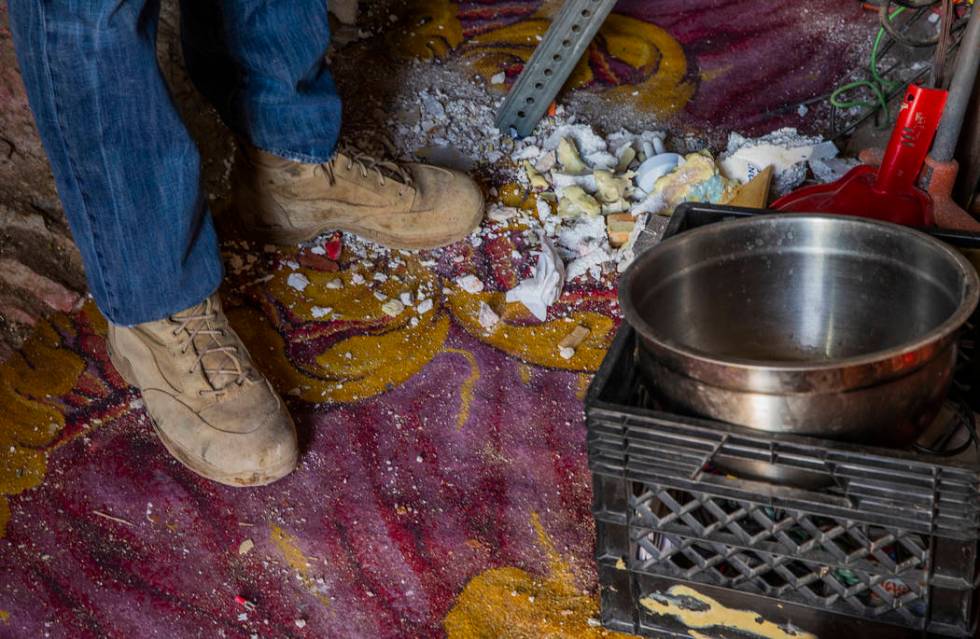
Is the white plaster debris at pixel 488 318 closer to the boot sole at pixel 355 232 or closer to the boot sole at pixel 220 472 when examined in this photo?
the boot sole at pixel 355 232

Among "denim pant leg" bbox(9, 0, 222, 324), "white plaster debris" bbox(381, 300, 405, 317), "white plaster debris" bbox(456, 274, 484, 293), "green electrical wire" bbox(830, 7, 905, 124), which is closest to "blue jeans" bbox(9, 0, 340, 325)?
"denim pant leg" bbox(9, 0, 222, 324)

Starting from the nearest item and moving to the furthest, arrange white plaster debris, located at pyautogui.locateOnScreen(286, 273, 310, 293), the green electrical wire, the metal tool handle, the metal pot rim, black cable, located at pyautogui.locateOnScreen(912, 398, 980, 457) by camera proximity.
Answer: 1. the metal pot rim
2. black cable, located at pyautogui.locateOnScreen(912, 398, 980, 457)
3. the metal tool handle
4. white plaster debris, located at pyautogui.locateOnScreen(286, 273, 310, 293)
5. the green electrical wire

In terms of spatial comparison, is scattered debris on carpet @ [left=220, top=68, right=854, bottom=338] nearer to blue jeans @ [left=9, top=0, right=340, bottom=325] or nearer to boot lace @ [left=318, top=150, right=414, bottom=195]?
boot lace @ [left=318, top=150, right=414, bottom=195]

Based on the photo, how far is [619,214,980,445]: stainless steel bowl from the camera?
1071 millimetres

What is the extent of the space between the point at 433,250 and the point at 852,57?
1229 mm

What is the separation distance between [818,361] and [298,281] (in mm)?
1234

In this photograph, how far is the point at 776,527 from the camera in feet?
3.67

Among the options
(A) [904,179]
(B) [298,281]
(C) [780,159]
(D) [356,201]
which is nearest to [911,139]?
(A) [904,179]

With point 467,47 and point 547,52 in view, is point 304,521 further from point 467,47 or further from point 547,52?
point 467,47

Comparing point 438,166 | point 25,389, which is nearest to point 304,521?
point 25,389

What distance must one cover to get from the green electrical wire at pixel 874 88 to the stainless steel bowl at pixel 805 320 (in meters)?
1.12

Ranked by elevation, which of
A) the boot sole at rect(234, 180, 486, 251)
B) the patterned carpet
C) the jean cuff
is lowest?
the patterned carpet

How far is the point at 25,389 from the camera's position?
184cm

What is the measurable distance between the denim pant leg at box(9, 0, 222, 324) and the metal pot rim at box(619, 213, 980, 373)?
2.32ft
